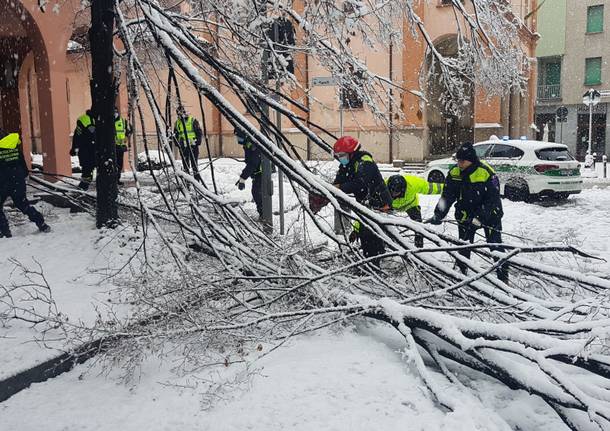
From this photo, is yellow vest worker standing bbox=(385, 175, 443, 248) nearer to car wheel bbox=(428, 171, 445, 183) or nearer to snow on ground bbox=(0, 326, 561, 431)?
snow on ground bbox=(0, 326, 561, 431)

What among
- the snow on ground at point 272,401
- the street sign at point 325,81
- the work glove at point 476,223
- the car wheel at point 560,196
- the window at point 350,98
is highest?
the street sign at point 325,81

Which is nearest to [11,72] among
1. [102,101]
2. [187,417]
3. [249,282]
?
[102,101]

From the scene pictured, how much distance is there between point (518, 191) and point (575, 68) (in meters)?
27.3

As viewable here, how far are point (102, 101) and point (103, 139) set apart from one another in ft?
1.45

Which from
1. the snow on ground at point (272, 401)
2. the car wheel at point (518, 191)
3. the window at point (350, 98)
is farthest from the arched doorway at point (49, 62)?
the car wheel at point (518, 191)

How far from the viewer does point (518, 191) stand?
1348 cm

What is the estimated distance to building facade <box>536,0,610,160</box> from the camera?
115ft

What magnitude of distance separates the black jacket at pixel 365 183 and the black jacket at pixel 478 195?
2.69ft

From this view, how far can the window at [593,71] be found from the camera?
35.3 metres

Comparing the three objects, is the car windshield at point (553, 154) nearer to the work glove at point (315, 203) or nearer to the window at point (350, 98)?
the window at point (350, 98)

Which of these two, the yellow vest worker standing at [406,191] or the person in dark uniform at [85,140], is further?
the person in dark uniform at [85,140]

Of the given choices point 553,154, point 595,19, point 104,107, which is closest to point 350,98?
point 104,107

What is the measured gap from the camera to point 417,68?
22766mm

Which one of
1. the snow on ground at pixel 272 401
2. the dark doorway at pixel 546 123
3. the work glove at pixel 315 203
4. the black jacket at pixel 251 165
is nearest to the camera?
the snow on ground at pixel 272 401
